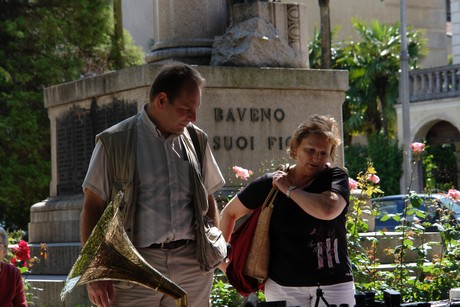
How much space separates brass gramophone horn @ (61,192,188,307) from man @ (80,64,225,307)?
0.73ft

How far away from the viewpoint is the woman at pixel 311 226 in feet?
19.8

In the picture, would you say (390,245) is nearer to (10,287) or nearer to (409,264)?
(409,264)

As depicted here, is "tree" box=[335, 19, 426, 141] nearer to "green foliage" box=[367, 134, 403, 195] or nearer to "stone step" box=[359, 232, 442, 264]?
"green foliage" box=[367, 134, 403, 195]

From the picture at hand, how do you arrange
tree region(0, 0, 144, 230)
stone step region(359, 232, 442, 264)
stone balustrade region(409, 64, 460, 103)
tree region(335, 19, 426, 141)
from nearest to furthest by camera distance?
stone step region(359, 232, 442, 264), tree region(0, 0, 144, 230), stone balustrade region(409, 64, 460, 103), tree region(335, 19, 426, 141)

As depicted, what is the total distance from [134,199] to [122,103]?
628cm

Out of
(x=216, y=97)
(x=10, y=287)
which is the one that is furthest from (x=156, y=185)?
(x=216, y=97)

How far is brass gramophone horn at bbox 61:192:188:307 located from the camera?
5.02 m

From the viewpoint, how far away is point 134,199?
5348 millimetres

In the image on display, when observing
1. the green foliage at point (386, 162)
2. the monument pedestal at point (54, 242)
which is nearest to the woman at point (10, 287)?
the monument pedestal at point (54, 242)

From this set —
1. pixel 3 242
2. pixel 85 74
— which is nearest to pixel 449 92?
pixel 85 74

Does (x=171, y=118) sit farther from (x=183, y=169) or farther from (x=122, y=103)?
(x=122, y=103)

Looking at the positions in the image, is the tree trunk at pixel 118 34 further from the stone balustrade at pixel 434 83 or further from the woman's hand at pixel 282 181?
the woman's hand at pixel 282 181

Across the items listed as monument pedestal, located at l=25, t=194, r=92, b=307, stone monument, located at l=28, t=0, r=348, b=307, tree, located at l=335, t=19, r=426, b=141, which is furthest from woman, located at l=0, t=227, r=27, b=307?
tree, located at l=335, t=19, r=426, b=141

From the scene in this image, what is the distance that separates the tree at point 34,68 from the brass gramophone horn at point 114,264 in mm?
21073
